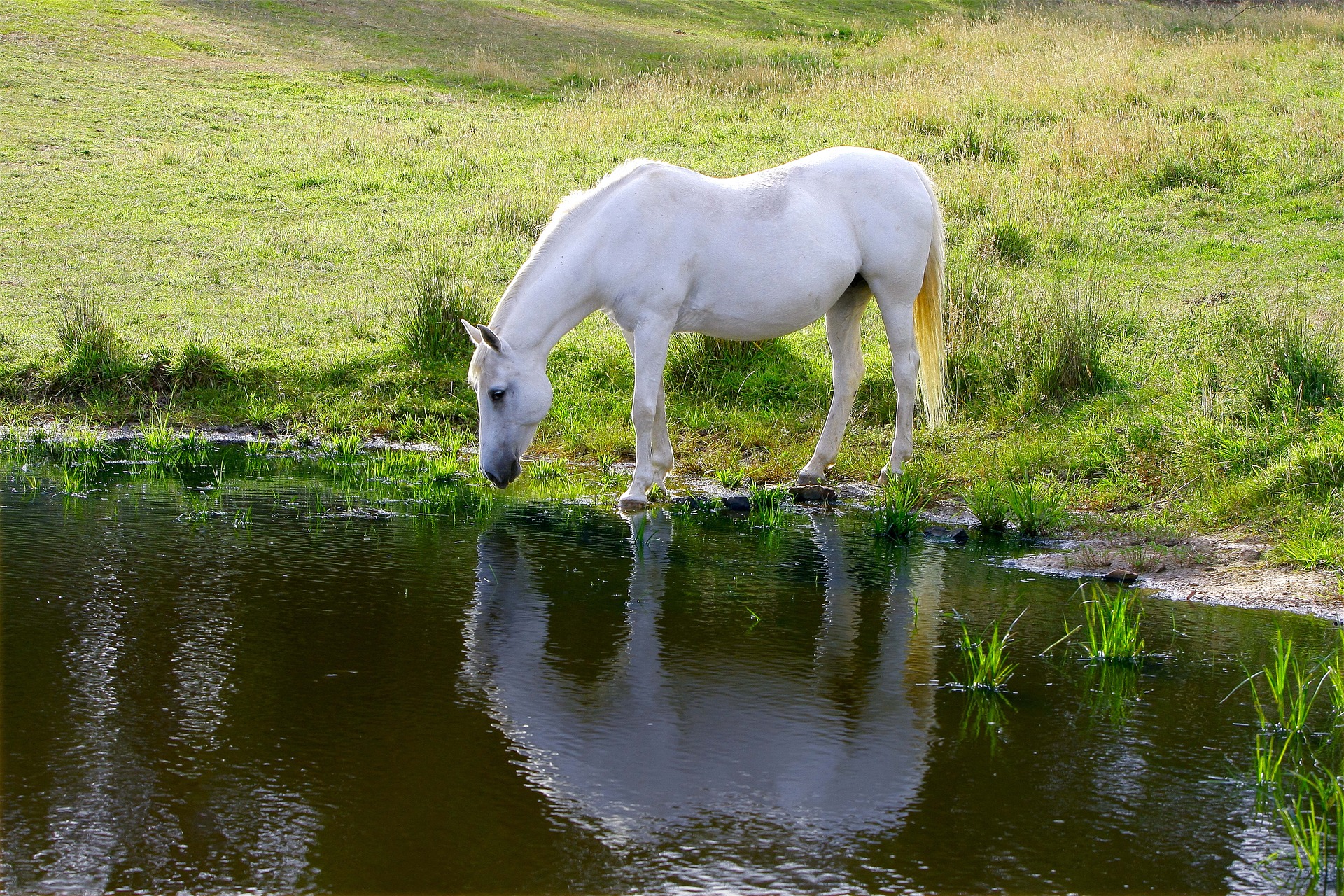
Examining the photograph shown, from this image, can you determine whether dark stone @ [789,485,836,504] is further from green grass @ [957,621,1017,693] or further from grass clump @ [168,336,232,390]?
grass clump @ [168,336,232,390]

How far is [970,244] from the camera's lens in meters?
11.5

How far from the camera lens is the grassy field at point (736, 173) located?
7906 millimetres

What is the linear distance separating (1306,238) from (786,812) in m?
10.6

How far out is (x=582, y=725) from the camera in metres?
3.94

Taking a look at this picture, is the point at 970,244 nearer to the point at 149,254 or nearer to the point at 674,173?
the point at 674,173

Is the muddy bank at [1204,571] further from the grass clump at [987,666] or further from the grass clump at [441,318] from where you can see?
the grass clump at [441,318]

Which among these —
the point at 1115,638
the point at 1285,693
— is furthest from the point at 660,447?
the point at 1285,693

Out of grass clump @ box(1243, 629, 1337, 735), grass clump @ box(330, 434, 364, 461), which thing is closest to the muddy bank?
grass clump @ box(1243, 629, 1337, 735)

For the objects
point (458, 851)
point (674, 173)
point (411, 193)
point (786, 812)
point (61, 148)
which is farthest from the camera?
point (61, 148)

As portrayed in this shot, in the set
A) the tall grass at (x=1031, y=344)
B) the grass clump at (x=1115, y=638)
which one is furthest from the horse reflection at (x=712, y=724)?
the tall grass at (x=1031, y=344)

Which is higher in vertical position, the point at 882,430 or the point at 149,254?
the point at 149,254

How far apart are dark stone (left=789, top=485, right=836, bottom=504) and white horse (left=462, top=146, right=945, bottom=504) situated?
0.28m

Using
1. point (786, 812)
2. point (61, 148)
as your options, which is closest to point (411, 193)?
point (61, 148)

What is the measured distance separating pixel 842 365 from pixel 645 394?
4.88 feet
